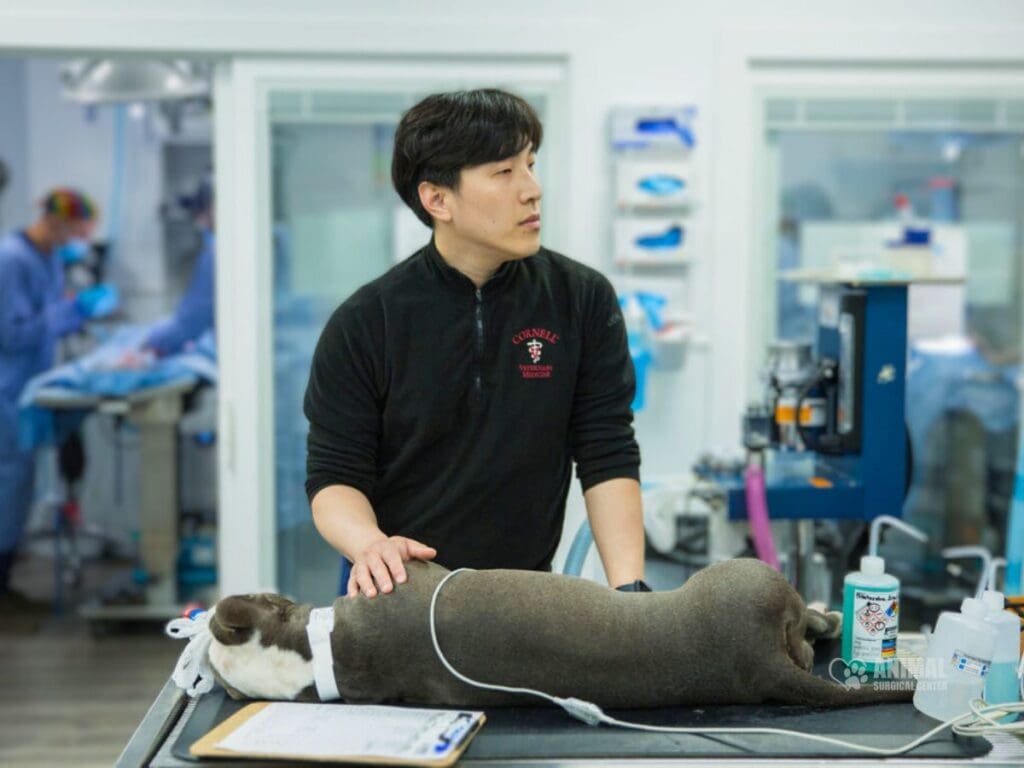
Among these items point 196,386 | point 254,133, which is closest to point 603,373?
point 254,133

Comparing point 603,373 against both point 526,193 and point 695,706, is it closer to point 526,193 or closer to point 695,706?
point 526,193

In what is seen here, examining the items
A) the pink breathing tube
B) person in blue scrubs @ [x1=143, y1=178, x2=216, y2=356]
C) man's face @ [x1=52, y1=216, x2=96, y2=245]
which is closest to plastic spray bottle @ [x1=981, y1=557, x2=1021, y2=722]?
the pink breathing tube

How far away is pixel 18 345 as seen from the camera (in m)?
4.55

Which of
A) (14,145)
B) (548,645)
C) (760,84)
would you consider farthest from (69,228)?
(548,645)

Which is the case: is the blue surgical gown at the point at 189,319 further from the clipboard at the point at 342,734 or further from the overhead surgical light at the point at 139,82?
the clipboard at the point at 342,734

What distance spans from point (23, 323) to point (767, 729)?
3.92 metres

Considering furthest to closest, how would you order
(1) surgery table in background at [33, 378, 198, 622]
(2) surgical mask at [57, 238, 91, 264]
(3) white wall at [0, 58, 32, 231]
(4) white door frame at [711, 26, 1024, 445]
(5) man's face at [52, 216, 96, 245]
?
(3) white wall at [0, 58, 32, 231] → (2) surgical mask at [57, 238, 91, 264] → (5) man's face at [52, 216, 96, 245] → (1) surgery table in background at [33, 378, 198, 622] → (4) white door frame at [711, 26, 1024, 445]

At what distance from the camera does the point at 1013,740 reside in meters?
1.33

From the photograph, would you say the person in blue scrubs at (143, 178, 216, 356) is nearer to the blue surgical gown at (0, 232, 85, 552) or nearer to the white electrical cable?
the blue surgical gown at (0, 232, 85, 552)

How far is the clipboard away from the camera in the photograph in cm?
122

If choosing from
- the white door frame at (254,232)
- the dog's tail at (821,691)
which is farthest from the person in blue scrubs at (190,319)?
the dog's tail at (821,691)

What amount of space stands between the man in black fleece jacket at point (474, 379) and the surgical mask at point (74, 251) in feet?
12.5

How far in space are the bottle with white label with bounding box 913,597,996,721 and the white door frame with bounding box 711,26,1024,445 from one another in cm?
187

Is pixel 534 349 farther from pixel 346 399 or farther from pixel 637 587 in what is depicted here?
pixel 637 587
